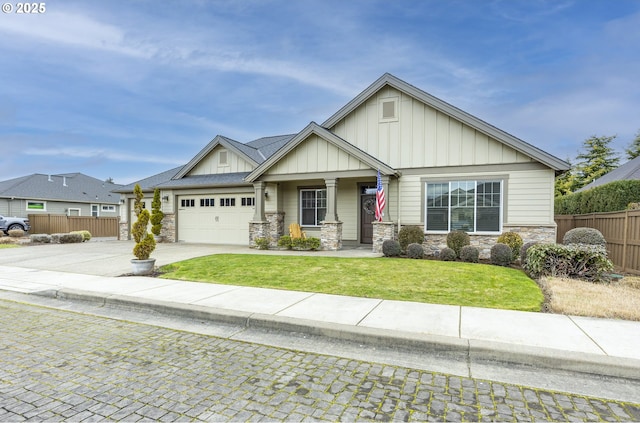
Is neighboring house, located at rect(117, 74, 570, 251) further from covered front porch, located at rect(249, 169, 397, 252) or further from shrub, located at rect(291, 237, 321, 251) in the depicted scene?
shrub, located at rect(291, 237, 321, 251)

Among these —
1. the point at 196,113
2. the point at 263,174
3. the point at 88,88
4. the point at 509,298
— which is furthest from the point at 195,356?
the point at 196,113

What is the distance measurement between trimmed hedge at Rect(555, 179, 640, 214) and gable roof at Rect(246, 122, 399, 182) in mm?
8269

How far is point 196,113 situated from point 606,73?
1114 inches

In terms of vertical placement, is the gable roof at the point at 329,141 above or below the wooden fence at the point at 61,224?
above

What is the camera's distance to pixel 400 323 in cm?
482

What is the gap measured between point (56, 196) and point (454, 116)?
112 ft

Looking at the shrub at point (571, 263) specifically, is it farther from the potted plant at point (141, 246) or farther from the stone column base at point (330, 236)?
the potted plant at point (141, 246)

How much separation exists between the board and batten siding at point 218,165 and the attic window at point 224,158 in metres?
0.06

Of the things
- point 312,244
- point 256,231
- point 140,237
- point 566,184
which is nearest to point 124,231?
point 256,231

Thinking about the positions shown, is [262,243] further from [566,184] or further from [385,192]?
[566,184]

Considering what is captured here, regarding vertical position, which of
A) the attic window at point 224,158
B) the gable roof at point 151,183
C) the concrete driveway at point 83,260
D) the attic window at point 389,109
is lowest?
the concrete driveway at point 83,260

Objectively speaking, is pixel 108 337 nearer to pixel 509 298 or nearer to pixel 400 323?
pixel 400 323

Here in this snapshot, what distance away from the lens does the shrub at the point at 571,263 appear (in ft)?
25.3

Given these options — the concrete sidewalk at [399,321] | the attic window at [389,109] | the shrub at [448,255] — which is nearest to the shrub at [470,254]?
the shrub at [448,255]
